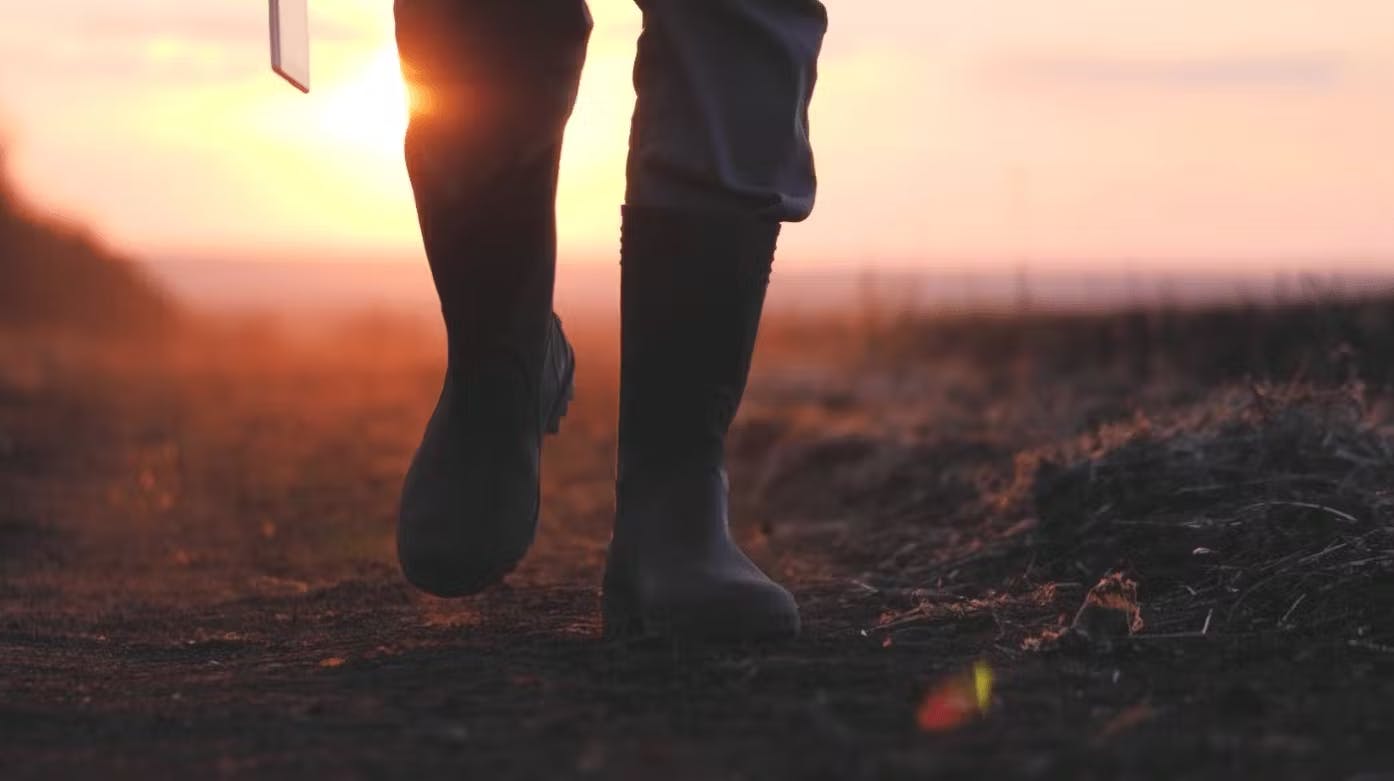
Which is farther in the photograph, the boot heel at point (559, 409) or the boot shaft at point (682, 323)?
the boot heel at point (559, 409)

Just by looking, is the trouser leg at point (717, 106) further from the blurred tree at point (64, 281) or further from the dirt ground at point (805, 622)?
the blurred tree at point (64, 281)

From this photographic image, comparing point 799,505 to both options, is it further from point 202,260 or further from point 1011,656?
point 202,260

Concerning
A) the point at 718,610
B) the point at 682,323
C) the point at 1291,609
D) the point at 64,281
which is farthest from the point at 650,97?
the point at 64,281

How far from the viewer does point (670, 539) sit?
1913 mm

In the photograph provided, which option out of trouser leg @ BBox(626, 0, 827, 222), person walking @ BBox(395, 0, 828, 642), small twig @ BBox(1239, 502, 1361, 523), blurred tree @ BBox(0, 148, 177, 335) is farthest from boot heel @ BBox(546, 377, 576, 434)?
blurred tree @ BBox(0, 148, 177, 335)

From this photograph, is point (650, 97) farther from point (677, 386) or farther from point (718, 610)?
point (718, 610)

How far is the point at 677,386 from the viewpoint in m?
1.95

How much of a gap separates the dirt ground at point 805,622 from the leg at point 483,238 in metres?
0.15

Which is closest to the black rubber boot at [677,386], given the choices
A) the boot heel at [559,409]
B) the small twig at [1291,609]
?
the boot heel at [559,409]

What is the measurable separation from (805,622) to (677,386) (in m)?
0.36

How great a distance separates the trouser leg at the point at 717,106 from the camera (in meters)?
1.89

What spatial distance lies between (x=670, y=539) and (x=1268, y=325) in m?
3.84

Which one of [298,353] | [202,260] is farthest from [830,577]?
[202,260]

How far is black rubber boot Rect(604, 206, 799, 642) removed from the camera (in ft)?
6.28
